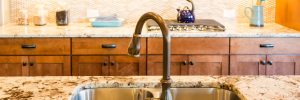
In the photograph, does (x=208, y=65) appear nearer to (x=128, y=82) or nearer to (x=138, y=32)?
(x=128, y=82)

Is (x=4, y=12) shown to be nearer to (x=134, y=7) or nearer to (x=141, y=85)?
(x=134, y=7)

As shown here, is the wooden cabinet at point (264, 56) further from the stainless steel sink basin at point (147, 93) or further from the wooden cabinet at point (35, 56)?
the stainless steel sink basin at point (147, 93)

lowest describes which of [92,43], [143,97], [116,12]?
[143,97]

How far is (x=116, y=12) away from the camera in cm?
441

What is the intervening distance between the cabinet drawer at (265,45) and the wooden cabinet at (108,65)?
0.72 metres

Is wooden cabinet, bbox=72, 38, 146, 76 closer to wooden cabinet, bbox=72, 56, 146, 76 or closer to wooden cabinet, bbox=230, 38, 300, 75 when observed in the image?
wooden cabinet, bbox=72, 56, 146, 76

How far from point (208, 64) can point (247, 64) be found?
0.30 m

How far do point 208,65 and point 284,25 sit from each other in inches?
34.0

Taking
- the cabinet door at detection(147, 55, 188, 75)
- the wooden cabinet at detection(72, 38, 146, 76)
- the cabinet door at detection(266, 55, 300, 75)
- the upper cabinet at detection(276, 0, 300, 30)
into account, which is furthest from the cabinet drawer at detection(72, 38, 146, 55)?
the upper cabinet at detection(276, 0, 300, 30)

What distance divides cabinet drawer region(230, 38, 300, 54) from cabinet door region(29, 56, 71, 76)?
1274mm

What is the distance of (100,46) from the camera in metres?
3.75

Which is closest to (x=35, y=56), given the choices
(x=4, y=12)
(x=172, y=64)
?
(x=4, y=12)

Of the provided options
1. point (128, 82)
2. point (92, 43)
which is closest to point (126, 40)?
point (92, 43)

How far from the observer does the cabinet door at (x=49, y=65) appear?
376 cm
